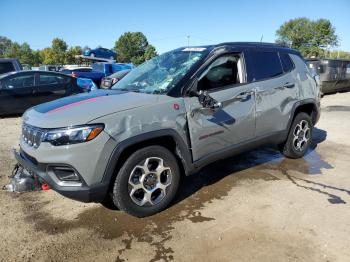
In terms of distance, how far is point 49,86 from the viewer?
10.4 meters

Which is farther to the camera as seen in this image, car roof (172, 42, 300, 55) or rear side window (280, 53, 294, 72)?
rear side window (280, 53, 294, 72)

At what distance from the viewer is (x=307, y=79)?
5605 mm

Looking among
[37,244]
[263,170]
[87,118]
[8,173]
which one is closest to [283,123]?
[263,170]

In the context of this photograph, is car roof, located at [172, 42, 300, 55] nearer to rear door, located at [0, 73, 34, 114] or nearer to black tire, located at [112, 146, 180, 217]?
black tire, located at [112, 146, 180, 217]

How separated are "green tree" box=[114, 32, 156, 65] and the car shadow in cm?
8104

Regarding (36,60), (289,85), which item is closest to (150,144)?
(289,85)

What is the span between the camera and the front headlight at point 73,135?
3.21 meters

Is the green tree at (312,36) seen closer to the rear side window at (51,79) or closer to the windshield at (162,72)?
the rear side window at (51,79)

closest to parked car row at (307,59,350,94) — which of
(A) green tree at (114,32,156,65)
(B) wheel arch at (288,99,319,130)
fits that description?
(B) wheel arch at (288,99,319,130)

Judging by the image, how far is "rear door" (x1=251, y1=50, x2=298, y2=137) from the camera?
15.5 ft

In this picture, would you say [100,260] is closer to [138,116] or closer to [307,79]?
[138,116]

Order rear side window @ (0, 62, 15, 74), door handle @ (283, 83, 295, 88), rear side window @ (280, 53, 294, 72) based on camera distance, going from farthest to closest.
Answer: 1. rear side window @ (0, 62, 15, 74)
2. rear side window @ (280, 53, 294, 72)
3. door handle @ (283, 83, 295, 88)

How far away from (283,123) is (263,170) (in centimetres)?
77

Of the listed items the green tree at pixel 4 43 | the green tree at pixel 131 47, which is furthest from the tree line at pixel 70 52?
the green tree at pixel 4 43
